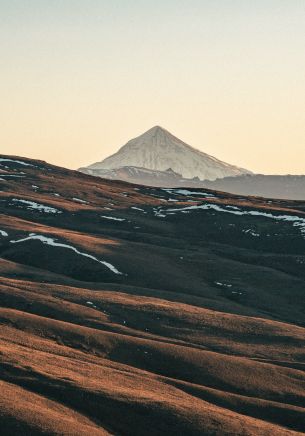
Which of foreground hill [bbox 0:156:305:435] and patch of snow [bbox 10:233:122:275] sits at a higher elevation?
patch of snow [bbox 10:233:122:275]

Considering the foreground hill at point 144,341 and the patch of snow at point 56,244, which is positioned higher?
the patch of snow at point 56,244

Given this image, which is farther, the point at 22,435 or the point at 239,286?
the point at 239,286

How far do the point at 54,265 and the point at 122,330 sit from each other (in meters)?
51.1

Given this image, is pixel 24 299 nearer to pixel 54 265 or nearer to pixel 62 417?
pixel 54 265

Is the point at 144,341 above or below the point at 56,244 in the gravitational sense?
below

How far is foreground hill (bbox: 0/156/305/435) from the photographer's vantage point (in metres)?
95.9

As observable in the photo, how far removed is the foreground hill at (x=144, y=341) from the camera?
95.9 m

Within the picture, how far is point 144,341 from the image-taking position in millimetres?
125375

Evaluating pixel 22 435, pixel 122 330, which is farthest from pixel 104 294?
→ pixel 22 435

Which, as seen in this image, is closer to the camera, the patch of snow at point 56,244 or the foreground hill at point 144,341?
the foreground hill at point 144,341

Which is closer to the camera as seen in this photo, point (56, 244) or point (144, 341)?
point (144, 341)

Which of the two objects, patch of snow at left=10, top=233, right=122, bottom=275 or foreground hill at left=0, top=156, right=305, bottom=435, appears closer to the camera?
foreground hill at left=0, top=156, right=305, bottom=435

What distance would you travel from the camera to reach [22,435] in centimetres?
8550

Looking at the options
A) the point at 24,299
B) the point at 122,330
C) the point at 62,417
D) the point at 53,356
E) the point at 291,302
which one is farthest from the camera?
the point at 291,302
